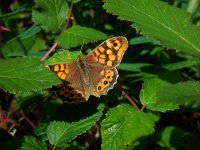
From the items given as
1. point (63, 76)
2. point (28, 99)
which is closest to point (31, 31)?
point (28, 99)

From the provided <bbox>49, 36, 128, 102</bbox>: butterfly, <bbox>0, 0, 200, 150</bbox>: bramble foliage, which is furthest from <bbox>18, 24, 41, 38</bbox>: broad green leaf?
<bbox>49, 36, 128, 102</bbox>: butterfly

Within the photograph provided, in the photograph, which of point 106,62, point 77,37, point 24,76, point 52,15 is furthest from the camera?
point 52,15

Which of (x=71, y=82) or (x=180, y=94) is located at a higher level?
(x=180, y=94)

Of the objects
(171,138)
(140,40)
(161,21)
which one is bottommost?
(171,138)

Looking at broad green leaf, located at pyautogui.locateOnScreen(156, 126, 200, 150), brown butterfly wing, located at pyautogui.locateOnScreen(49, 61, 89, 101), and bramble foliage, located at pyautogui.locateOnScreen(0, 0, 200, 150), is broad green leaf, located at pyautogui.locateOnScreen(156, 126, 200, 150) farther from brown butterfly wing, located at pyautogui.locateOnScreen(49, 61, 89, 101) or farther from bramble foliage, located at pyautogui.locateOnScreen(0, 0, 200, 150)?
brown butterfly wing, located at pyautogui.locateOnScreen(49, 61, 89, 101)

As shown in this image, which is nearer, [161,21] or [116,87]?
[161,21]

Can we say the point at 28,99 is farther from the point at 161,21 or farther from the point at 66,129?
the point at 161,21
